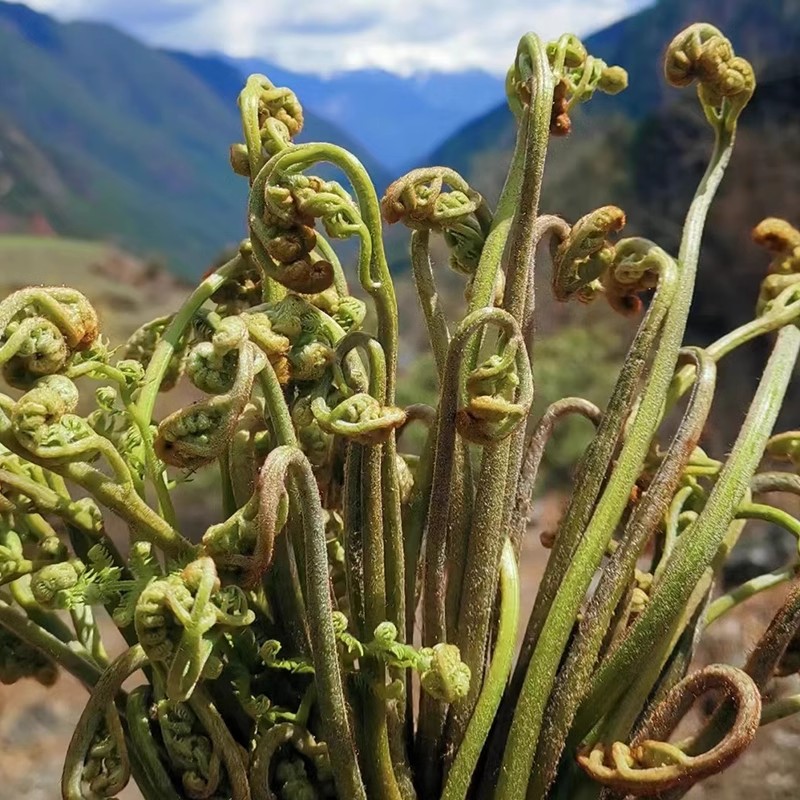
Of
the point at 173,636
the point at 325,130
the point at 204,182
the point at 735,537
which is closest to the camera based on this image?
the point at 173,636

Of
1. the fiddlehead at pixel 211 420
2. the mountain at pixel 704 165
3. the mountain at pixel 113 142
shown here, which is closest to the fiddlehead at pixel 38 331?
the fiddlehead at pixel 211 420

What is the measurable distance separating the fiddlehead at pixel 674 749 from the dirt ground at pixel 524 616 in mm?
496

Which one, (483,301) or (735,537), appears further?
(735,537)

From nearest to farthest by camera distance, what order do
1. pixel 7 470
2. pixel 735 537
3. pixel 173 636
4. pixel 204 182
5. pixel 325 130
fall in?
pixel 173 636
pixel 7 470
pixel 735 537
pixel 325 130
pixel 204 182

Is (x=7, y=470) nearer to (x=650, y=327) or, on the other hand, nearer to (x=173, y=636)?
(x=173, y=636)

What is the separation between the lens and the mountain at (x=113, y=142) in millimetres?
8805

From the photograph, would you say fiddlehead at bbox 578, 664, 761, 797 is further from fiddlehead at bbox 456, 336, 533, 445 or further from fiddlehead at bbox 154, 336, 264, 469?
fiddlehead at bbox 154, 336, 264, 469

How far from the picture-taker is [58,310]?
521mm

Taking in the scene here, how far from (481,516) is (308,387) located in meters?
0.14

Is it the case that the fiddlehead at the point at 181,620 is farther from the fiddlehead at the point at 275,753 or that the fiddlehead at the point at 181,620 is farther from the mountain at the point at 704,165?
the mountain at the point at 704,165

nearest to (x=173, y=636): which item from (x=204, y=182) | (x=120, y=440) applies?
(x=120, y=440)

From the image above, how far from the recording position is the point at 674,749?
564 millimetres

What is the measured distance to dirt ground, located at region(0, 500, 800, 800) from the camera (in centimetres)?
136

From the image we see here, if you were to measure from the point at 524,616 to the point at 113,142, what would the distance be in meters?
9.93
